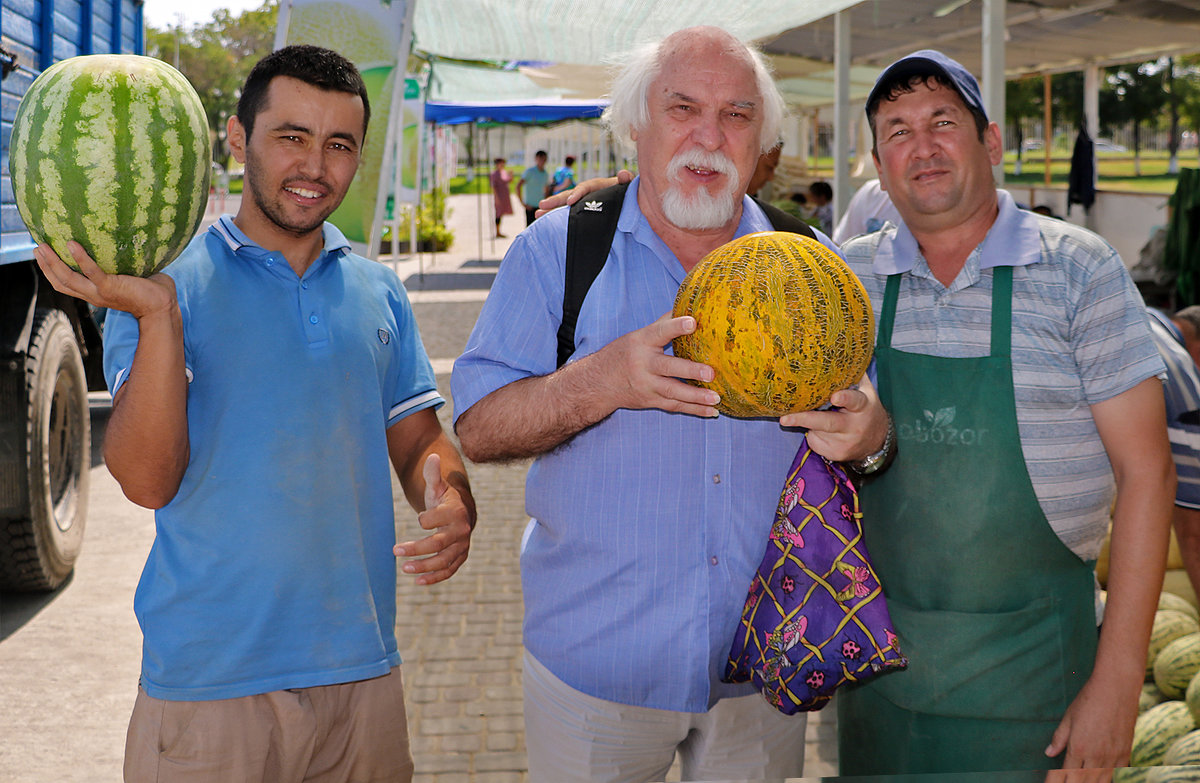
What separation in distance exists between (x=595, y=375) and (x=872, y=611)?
2.42 ft

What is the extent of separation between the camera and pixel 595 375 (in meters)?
2.04

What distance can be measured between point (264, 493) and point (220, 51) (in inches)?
2596

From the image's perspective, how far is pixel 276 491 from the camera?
7.45 ft

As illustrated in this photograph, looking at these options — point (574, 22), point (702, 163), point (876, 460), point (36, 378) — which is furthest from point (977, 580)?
point (574, 22)

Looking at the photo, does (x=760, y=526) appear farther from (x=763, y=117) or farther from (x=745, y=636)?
(x=763, y=117)

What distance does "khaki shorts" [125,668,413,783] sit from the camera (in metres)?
2.21

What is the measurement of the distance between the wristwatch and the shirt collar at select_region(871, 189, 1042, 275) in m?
0.44

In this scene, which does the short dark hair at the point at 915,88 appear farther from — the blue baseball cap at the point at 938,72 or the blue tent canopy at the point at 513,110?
the blue tent canopy at the point at 513,110

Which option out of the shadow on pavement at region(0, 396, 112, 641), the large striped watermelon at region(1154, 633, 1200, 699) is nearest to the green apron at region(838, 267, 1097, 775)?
the large striped watermelon at region(1154, 633, 1200, 699)

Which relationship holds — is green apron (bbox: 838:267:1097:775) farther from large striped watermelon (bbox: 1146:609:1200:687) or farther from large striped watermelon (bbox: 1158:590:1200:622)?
large striped watermelon (bbox: 1158:590:1200:622)

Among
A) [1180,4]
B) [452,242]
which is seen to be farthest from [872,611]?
[452,242]

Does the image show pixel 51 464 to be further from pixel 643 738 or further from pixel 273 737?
pixel 643 738

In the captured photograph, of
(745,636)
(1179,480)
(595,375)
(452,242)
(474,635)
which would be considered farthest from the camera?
(452,242)

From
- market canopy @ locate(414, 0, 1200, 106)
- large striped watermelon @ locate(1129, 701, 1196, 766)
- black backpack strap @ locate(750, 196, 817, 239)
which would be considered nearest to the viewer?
black backpack strap @ locate(750, 196, 817, 239)
